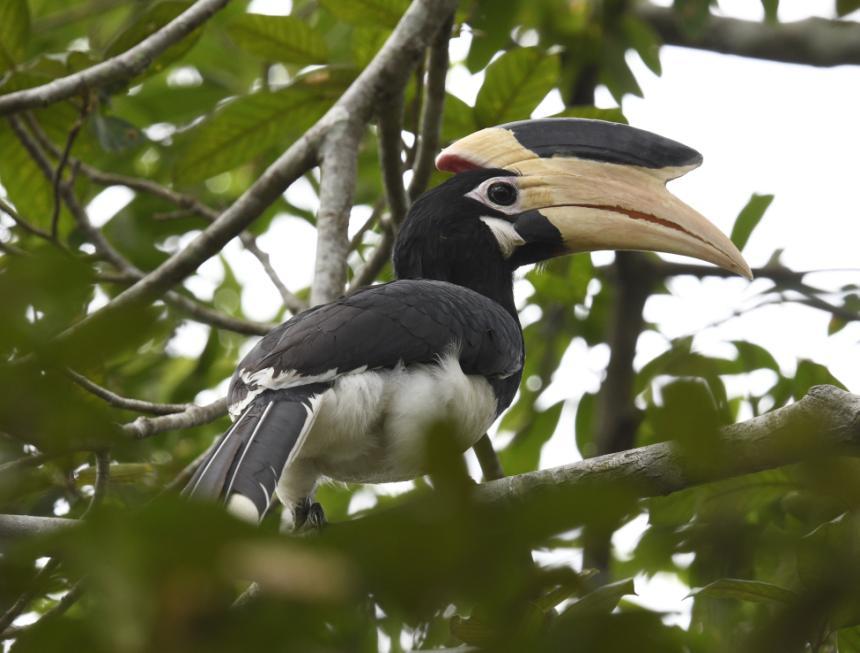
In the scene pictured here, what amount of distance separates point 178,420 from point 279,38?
1680 millimetres

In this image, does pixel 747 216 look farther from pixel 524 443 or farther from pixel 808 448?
pixel 808 448

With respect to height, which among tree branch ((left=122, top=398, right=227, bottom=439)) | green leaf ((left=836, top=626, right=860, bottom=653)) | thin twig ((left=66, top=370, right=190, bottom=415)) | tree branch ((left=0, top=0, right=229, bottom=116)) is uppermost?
tree branch ((left=0, top=0, right=229, bottom=116))

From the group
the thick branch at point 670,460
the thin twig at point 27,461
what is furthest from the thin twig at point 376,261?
the thin twig at point 27,461

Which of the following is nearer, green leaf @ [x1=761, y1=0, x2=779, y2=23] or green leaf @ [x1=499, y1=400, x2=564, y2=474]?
green leaf @ [x1=761, y1=0, x2=779, y2=23]

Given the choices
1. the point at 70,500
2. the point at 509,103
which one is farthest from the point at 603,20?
the point at 70,500

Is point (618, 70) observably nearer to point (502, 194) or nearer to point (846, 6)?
point (502, 194)

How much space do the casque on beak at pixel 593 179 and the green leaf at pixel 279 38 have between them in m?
0.62

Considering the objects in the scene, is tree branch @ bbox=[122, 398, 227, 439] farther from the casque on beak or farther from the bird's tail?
the casque on beak

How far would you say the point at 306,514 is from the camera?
3.34 meters

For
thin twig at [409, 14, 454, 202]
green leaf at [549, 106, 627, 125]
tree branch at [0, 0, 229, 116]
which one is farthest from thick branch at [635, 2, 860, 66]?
tree branch at [0, 0, 229, 116]

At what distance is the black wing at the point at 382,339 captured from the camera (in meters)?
2.97

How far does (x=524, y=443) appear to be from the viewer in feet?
14.6

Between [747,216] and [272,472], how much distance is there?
2361 millimetres

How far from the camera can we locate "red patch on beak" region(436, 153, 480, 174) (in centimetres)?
416
